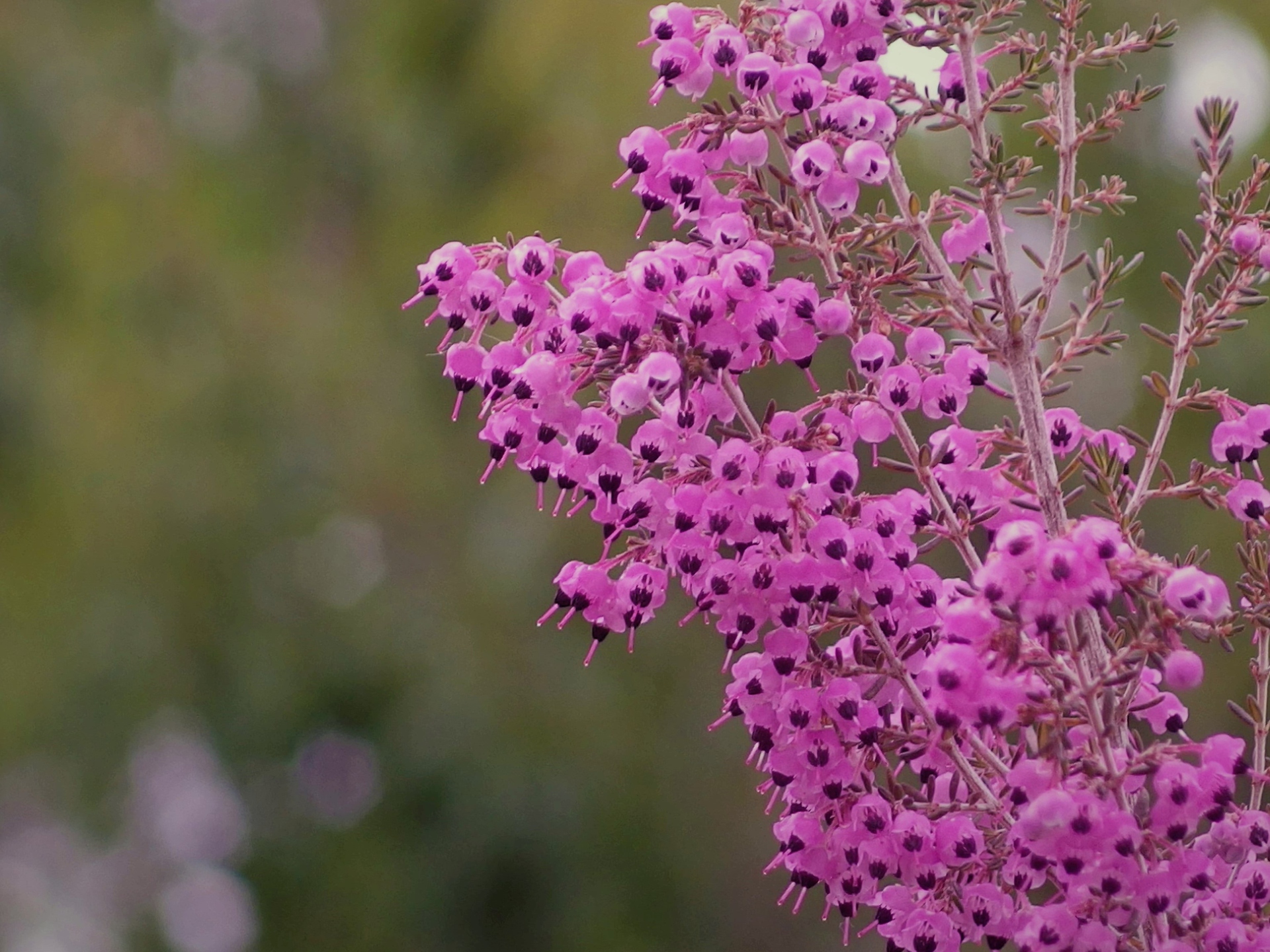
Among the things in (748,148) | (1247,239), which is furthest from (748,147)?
(1247,239)

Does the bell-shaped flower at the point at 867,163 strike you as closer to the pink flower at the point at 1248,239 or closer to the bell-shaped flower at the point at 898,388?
the bell-shaped flower at the point at 898,388

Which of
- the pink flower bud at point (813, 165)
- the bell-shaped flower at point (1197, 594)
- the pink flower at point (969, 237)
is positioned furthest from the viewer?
the pink flower at point (969, 237)

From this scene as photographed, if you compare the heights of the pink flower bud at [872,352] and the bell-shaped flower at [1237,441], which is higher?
the bell-shaped flower at [1237,441]

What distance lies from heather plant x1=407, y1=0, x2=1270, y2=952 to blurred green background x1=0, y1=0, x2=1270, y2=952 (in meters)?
3.08

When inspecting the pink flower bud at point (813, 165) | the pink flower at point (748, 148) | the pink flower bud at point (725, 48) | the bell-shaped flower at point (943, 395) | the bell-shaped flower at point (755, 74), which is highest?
the pink flower bud at point (725, 48)

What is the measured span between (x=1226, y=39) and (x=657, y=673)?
272cm

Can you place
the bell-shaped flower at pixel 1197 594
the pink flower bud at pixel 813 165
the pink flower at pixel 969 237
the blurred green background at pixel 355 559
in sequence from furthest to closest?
the blurred green background at pixel 355 559 < the pink flower at pixel 969 237 < the pink flower bud at pixel 813 165 < the bell-shaped flower at pixel 1197 594

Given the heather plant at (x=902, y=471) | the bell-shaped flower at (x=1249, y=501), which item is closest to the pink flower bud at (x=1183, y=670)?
the heather plant at (x=902, y=471)

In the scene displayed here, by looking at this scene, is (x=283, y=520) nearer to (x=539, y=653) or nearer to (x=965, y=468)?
(x=539, y=653)

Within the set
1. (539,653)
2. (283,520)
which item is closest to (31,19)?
(283,520)

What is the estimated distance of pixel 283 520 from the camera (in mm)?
4891

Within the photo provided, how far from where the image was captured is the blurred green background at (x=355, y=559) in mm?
4566

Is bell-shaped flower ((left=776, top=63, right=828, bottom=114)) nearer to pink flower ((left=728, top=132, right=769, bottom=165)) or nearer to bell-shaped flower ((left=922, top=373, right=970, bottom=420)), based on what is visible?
pink flower ((left=728, top=132, right=769, bottom=165))

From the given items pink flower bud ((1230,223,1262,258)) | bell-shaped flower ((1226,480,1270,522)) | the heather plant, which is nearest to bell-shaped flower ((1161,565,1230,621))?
the heather plant
